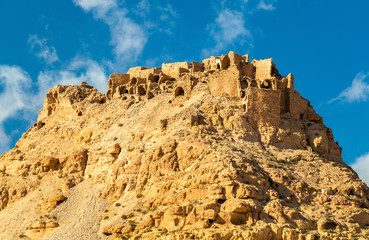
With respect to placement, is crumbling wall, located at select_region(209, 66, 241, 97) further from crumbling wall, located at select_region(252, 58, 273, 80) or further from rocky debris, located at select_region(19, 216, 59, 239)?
rocky debris, located at select_region(19, 216, 59, 239)

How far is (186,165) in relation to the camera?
50562mm

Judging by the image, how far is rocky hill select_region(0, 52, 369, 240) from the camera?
44.8m

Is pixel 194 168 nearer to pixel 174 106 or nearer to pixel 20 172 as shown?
pixel 174 106

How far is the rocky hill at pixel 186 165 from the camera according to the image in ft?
147

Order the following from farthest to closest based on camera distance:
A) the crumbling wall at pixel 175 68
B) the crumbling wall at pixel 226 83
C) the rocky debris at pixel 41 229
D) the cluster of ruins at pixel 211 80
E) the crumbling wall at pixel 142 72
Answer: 1. the crumbling wall at pixel 142 72
2. the crumbling wall at pixel 175 68
3. the cluster of ruins at pixel 211 80
4. the crumbling wall at pixel 226 83
5. the rocky debris at pixel 41 229

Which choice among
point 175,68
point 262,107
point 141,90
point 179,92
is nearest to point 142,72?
point 175,68

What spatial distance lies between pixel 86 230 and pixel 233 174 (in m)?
12.9

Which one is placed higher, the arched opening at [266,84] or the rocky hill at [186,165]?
the arched opening at [266,84]

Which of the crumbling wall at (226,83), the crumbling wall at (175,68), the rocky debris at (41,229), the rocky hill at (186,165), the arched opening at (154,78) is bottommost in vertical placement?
the rocky debris at (41,229)

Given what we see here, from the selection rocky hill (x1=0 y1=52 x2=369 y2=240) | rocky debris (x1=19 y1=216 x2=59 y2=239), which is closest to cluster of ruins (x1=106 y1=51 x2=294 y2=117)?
rocky hill (x1=0 y1=52 x2=369 y2=240)

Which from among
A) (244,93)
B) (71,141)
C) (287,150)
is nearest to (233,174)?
(287,150)

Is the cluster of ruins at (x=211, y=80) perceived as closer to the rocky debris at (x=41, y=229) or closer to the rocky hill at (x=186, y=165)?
the rocky hill at (x=186, y=165)

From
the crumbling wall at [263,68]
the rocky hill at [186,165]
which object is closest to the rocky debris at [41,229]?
the rocky hill at [186,165]

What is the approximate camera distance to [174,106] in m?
62.0
